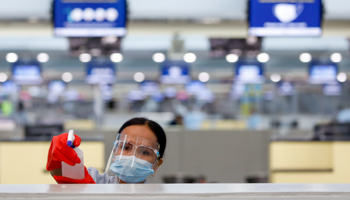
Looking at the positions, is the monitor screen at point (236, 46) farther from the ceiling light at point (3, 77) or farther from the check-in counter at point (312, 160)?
the ceiling light at point (3, 77)

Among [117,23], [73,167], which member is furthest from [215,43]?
[73,167]

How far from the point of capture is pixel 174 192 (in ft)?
3.16

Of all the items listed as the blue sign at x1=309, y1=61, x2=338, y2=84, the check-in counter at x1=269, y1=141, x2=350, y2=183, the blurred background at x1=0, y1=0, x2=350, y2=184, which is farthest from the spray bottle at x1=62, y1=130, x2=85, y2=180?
the blue sign at x1=309, y1=61, x2=338, y2=84

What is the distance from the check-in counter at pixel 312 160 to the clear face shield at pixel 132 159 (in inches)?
174

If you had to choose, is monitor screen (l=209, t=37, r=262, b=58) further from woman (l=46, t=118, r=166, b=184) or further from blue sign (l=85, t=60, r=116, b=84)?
woman (l=46, t=118, r=166, b=184)

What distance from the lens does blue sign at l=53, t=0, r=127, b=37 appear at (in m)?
4.84

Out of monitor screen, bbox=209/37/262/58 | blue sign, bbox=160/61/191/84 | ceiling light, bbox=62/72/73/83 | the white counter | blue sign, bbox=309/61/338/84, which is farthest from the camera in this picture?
ceiling light, bbox=62/72/73/83

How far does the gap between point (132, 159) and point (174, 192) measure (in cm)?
105

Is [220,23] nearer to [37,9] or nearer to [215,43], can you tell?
[215,43]

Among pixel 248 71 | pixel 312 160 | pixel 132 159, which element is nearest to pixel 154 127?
pixel 132 159

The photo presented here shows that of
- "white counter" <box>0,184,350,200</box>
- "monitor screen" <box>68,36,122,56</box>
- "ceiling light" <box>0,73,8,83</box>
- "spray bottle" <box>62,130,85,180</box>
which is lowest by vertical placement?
"white counter" <box>0,184,350,200</box>

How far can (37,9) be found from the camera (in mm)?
7559

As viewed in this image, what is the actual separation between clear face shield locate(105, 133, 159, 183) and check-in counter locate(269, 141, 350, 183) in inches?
174

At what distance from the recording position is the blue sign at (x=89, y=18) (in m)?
4.84
